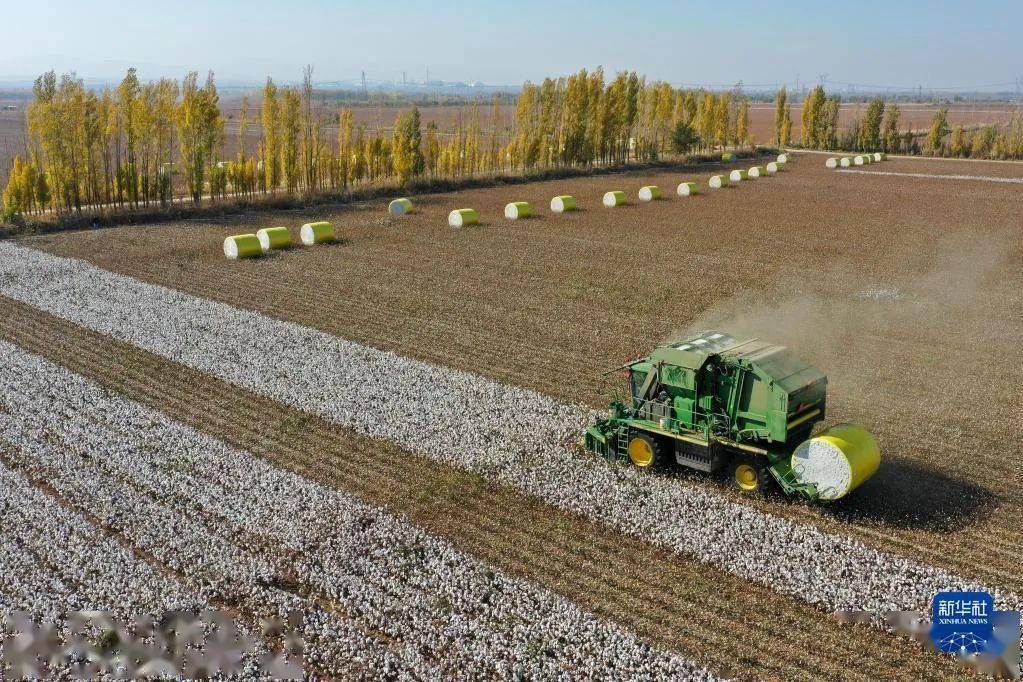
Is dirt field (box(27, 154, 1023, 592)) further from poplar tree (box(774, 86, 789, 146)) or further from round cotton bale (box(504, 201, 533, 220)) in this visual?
poplar tree (box(774, 86, 789, 146))

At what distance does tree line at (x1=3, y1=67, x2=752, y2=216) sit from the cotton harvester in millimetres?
39244

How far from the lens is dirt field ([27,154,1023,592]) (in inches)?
593

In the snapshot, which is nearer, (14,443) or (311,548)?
(311,548)

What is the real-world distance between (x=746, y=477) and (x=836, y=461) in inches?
68.4

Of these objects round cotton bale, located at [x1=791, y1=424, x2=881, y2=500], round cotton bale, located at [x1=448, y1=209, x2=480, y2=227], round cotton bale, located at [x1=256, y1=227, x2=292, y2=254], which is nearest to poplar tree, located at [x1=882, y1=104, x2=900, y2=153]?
round cotton bale, located at [x1=448, y1=209, x2=480, y2=227]

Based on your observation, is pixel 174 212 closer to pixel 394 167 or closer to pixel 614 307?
pixel 394 167

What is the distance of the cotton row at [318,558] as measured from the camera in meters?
10.4

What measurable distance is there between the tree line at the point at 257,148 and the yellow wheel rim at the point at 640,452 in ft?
127

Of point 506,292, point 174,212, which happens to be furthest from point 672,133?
point 506,292

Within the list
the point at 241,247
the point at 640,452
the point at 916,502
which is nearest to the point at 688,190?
the point at 241,247

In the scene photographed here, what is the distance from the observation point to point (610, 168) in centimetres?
7525

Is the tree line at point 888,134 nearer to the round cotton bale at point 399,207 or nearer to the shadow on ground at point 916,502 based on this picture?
the round cotton bale at point 399,207

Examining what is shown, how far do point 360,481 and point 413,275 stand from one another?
1726 centimetres

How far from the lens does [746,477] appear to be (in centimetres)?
1440
